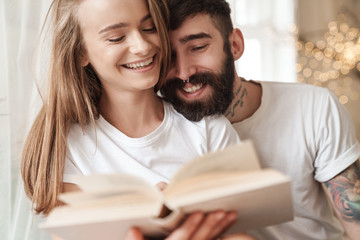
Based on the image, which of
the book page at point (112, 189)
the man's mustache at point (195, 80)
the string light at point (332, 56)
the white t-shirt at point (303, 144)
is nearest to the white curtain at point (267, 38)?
the string light at point (332, 56)

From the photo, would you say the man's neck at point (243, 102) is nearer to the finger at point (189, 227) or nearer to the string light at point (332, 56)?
the finger at point (189, 227)

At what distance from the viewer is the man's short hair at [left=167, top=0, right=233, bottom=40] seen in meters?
1.33

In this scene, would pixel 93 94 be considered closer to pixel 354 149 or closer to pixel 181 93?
pixel 181 93

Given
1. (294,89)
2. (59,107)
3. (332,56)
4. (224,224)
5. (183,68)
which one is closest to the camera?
(224,224)

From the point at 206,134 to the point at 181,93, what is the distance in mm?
169

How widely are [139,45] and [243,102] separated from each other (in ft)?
1.76

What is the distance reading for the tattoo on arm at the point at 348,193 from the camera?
4.52 feet

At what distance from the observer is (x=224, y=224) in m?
0.81

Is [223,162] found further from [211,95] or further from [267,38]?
[267,38]

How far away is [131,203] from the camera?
2.34ft

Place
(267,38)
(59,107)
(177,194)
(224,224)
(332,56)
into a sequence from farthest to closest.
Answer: (332,56), (267,38), (59,107), (224,224), (177,194)

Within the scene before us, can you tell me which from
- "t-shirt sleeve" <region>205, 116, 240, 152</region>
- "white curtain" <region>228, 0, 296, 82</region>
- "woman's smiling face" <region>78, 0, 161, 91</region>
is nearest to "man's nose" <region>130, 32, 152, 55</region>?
"woman's smiling face" <region>78, 0, 161, 91</region>

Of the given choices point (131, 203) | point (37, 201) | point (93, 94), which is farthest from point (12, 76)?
point (131, 203)

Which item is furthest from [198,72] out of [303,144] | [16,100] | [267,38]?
[267,38]
